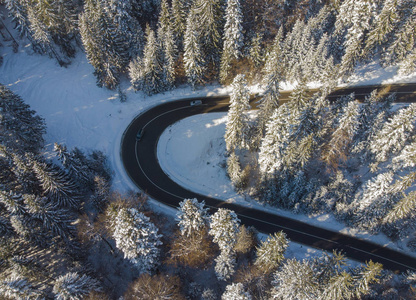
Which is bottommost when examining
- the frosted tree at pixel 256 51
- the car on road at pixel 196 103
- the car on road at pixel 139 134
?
the car on road at pixel 139 134

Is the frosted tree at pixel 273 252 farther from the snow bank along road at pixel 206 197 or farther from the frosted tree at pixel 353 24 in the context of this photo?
the frosted tree at pixel 353 24

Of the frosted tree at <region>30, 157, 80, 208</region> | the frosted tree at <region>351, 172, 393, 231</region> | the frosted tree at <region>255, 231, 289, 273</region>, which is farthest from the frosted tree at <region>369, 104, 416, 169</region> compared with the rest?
the frosted tree at <region>30, 157, 80, 208</region>

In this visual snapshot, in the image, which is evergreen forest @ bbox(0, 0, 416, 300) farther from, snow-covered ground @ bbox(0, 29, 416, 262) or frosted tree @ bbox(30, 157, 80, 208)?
snow-covered ground @ bbox(0, 29, 416, 262)

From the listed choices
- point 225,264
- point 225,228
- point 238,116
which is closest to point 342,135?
point 238,116

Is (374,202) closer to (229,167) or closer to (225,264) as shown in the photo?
(229,167)

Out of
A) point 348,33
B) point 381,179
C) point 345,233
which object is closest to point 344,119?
point 381,179

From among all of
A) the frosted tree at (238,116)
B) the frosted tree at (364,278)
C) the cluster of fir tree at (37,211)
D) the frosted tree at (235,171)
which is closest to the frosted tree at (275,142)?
the frosted tree at (235,171)

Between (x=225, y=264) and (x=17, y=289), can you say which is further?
(x=225, y=264)
